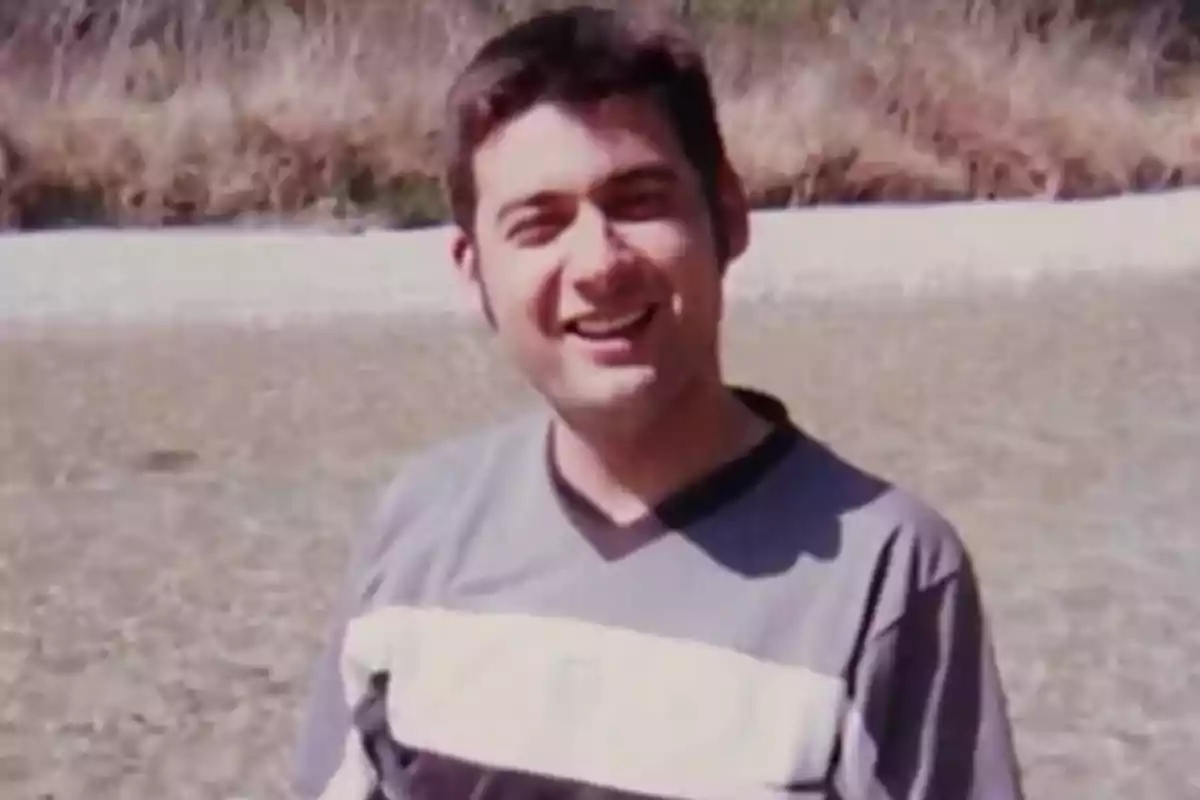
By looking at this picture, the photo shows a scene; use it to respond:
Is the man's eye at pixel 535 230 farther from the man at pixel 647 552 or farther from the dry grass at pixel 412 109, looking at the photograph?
the dry grass at pixel 412 109

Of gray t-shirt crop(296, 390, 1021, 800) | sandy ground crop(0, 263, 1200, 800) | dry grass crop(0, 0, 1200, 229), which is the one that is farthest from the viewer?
dry grass crop(0, 0, 1200, 229)

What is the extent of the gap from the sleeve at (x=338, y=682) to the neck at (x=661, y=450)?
65 mm

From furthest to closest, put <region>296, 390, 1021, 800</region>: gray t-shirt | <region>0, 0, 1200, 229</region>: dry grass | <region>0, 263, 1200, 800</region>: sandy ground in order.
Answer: <region>0, 0, 1200, 229</region>: dry grass < <region>0, 263, 1200, 800</region>: sandy ground < <region>296, 390, 1021, 800</region>: gray t-shirt

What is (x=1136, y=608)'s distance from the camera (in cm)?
128

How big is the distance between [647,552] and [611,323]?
0.06m

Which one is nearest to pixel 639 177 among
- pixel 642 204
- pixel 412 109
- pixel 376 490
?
pixel 642 204

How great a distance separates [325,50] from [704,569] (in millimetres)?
1297

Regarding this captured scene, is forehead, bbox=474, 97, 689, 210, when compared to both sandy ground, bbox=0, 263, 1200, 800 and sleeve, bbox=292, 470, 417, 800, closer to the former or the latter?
sleeve, bbox=292, 470, 417, 800

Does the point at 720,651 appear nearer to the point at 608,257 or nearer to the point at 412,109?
the point at 608,257

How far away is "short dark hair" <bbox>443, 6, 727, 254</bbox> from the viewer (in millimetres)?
454

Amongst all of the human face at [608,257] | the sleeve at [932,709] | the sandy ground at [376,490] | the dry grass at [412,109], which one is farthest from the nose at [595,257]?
the dry grass at [412,109]

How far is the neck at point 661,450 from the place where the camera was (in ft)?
1.51

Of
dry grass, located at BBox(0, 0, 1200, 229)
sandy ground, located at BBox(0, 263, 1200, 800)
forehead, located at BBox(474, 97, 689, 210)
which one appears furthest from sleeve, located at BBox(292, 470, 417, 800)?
dry grass, located at BBox(0, 0, 1200, 229)

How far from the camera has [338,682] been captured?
0.52 metres
